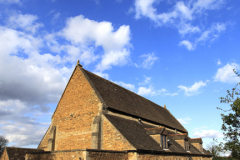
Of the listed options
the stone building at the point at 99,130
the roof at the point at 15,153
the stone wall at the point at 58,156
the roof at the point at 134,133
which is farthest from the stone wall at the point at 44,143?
the roof at the point at 134,133

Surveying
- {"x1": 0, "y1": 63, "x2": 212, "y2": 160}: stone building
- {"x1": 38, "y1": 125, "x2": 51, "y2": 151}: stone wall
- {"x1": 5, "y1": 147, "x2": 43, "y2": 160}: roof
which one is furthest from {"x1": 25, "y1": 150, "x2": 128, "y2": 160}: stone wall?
{"x1": 38, "y1": 125, "x2": 51, "y2": 151}: stone wall

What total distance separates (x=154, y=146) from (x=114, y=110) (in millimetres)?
5489

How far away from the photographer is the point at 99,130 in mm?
19016

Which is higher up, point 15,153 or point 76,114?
point 76,114

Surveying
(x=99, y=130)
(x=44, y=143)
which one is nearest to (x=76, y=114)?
Answer: (x=99, y=130)

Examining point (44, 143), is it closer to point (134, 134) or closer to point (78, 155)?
point (78, 155)

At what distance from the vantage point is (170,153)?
21141 millimetres

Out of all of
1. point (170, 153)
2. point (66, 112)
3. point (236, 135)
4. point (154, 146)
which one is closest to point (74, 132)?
point (66, 112)

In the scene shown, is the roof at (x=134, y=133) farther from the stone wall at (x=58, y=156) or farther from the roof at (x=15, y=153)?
the roof at (x=15, y=153)

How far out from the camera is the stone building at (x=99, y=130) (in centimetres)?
1666

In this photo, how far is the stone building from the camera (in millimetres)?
16656

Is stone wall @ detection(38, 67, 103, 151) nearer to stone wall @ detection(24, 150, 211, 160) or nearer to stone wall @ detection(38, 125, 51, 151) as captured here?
stone wall @ detection(38, 125, 51, 151)

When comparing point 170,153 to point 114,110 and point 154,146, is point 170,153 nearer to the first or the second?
point 154,146

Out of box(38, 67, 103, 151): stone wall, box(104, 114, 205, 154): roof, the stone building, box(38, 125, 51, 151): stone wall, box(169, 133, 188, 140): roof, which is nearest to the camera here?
the stone building
